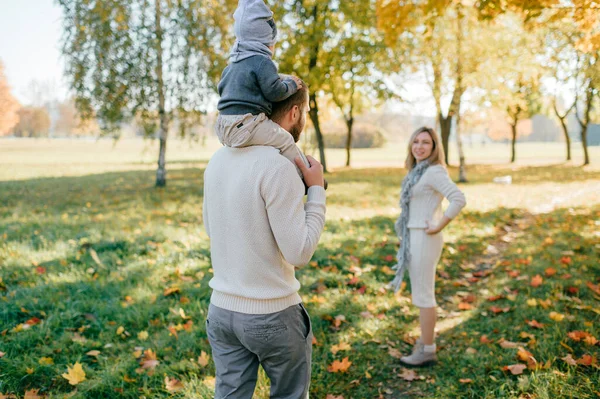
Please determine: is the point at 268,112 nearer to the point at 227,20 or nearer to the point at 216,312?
the point at 216,312

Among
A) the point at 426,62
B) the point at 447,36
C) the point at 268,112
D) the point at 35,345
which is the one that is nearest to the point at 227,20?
the point at 447,36

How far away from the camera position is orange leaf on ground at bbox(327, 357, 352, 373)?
11.7ft

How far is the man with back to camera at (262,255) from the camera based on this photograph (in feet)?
5.62

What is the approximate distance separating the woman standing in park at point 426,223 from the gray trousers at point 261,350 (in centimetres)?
213

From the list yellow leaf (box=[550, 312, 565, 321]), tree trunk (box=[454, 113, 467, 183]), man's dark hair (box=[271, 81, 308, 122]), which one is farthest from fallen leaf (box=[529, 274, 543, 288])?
tree trunk (box=[454, 113, 467, 183])

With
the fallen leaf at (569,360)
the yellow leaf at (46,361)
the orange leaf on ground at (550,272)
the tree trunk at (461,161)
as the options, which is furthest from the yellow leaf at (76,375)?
the tree trunk at (461,161)

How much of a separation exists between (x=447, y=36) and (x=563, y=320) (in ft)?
49.5

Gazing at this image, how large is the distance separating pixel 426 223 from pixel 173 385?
7.61ft

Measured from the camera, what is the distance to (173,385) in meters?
3.26

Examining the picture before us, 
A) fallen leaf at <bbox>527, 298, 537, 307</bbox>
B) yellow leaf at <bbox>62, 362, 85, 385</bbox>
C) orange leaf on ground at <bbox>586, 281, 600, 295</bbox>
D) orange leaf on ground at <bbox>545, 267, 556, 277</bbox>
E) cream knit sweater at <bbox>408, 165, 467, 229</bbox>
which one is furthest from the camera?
orange leaf on ground at <bbox>545, 267, 556, 277</bbox>

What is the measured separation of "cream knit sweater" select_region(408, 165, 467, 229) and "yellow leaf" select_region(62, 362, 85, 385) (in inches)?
110

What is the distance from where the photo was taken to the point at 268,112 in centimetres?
181

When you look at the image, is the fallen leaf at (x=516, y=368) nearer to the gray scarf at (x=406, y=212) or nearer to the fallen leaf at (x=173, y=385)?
the gray scarf at (x=406, y=212)

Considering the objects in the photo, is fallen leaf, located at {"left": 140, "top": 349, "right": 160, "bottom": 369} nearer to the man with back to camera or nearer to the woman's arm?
the man with back to camera
